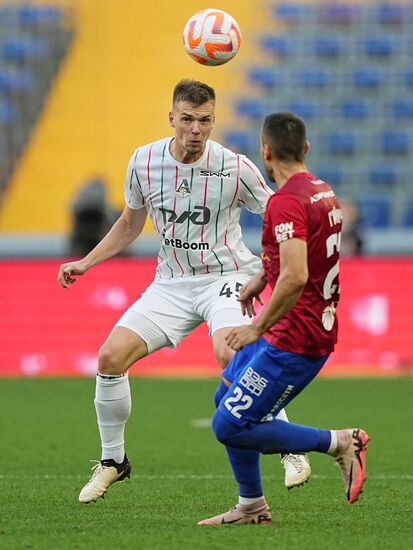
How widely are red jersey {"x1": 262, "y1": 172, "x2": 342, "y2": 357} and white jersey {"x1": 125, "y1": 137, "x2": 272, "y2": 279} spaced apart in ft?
4.47

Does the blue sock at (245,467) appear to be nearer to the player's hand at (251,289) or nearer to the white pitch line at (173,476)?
the player's hand at (251,289)

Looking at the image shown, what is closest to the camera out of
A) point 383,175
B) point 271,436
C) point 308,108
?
point 271,436

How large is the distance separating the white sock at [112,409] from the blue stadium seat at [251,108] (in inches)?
565

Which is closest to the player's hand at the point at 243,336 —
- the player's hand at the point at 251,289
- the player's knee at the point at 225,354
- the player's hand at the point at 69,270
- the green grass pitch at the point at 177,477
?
the player's hand at the point at 251,289

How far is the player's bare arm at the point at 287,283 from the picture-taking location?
16.8 ft

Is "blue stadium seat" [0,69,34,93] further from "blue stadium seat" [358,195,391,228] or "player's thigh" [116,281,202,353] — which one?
"player's thigh" [116,281,202,353]

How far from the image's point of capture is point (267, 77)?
20781mm

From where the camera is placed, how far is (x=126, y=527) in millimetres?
5684

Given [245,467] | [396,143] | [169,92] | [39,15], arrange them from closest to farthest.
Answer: [245,467], [396,143], [39,15], [169,92]

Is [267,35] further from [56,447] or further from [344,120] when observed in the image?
[56,447]

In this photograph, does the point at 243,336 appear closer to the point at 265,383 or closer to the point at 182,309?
the point at 265,383

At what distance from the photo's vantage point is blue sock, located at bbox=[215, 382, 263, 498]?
578 centimetres

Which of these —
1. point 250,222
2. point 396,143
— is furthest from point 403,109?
point 250,222

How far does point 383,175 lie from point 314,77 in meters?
2.23
